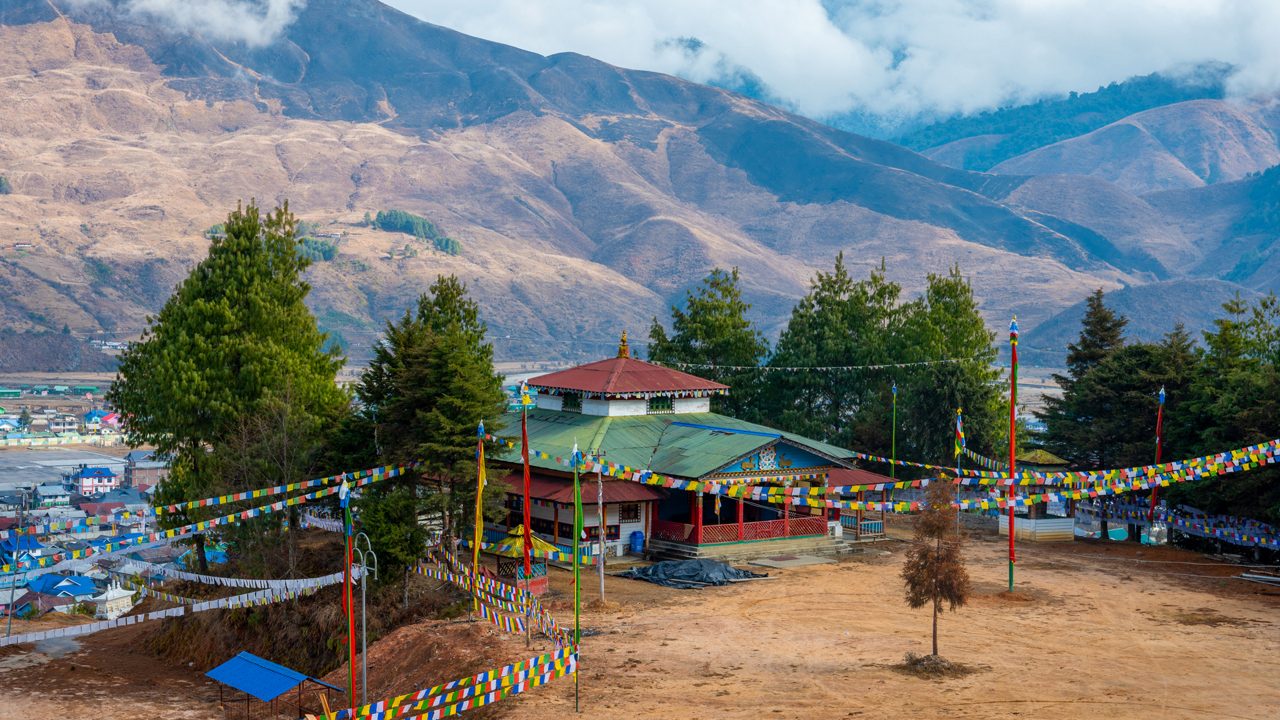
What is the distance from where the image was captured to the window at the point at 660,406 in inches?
2218

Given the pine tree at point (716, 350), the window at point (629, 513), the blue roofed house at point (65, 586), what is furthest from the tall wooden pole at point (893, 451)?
the blue roofed house at point (65, 586)

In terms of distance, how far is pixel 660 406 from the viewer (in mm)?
56688

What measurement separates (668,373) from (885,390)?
75.8ft

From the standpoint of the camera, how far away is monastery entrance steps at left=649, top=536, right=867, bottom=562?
48406mm

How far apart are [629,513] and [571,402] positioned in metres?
9.16

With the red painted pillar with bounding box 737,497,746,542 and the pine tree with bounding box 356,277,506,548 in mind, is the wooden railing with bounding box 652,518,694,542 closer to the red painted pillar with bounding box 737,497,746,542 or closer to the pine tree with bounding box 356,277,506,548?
the red painted pillar with bounding box 737,497,746,542

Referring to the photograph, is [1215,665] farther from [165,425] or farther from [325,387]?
[165,425]

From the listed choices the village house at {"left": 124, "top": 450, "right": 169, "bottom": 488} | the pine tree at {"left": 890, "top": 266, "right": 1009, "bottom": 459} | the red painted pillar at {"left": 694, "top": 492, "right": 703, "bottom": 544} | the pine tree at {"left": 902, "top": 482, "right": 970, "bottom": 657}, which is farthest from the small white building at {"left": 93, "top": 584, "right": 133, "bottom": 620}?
the village house at {"left": 124, "top": 450, "right": 169, "bottom": 488}

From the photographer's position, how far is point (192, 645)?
44.6m

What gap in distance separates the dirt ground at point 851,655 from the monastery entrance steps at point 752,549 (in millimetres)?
2391

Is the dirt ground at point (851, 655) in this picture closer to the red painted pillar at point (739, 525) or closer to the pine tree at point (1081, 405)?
the red painted pillar at point (739, 525)

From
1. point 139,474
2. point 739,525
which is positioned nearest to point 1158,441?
point 739,525

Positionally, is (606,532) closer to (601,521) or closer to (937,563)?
(601,521)

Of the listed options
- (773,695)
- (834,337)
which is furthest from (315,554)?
(834,337)
